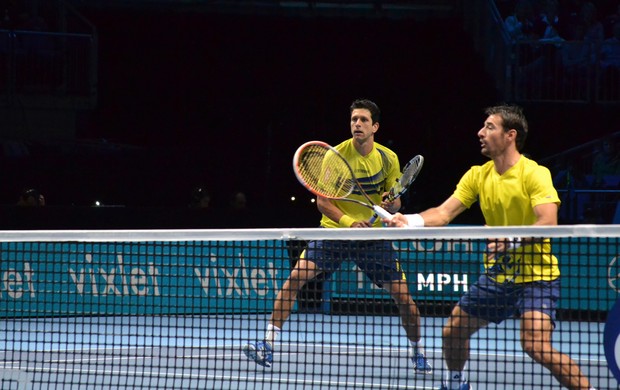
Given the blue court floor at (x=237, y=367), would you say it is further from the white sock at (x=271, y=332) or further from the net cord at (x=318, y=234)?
the net cord at (x=318, y=234)

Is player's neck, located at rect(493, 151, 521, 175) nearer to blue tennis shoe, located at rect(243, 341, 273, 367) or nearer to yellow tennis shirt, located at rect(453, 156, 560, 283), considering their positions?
yellow tennis shirt, located at rect(453, 156, 560, 283)

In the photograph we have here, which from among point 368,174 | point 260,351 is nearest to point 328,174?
point 368,174

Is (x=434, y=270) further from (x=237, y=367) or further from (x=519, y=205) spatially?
(x=237, y=367)

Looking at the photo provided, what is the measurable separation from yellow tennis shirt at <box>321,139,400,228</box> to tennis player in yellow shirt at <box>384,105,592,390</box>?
3.56 feet

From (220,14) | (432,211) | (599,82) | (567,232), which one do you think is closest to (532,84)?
(599,82)

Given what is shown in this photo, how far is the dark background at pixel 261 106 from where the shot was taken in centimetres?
1289

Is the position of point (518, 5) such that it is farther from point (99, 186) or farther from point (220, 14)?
point (99, 186)

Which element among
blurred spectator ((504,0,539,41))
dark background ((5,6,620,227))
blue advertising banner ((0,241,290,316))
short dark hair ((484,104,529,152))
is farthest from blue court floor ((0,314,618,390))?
blurred spectator ((504,0,539,41))

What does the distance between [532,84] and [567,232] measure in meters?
8.92

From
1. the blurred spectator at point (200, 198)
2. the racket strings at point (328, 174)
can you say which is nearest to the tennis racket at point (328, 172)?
the racket strings at point (328, 174)

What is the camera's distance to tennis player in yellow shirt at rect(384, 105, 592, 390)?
443 cm

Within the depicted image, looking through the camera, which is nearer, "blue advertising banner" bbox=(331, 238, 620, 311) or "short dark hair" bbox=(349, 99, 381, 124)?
"blue advertising banner" bbox=(331, 238, 620, 311)

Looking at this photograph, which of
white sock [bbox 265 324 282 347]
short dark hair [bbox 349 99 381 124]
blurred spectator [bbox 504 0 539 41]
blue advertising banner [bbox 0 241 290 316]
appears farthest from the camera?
blurred spectator [bbox 504 0 539 41]

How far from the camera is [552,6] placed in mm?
13875
